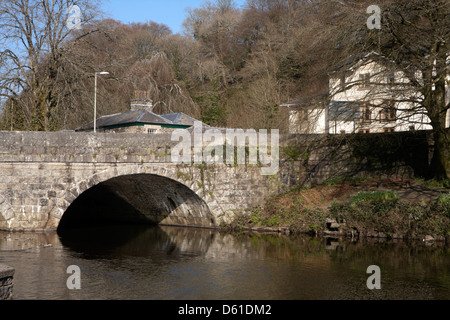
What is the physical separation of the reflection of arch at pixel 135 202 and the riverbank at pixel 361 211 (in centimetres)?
219

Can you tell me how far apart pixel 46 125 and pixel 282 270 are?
69.3ft

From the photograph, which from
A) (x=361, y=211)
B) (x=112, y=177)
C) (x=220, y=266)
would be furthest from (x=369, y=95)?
(x=112, y=177)

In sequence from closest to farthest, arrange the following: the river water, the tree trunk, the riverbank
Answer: the river water → the riverbank → the tree trunk

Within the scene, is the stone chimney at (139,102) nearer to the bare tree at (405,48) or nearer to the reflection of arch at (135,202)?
the reflection of arch at (135,202)

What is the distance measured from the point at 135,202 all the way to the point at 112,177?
577 centimetres

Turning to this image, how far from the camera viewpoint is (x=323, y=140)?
23469 mm

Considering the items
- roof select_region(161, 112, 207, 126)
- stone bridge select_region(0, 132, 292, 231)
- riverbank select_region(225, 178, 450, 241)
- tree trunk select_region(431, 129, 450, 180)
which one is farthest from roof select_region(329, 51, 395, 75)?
roof select_region(161, 112, 207, 126)

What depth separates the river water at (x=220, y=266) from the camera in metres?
12.1

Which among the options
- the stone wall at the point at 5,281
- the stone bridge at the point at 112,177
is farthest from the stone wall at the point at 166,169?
the stone wall at the point at 5,281

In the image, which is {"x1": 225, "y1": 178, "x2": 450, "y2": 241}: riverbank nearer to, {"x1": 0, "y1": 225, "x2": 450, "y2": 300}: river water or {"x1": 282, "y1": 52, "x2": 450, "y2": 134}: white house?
{"x1": 0, "y1": 225, "x2": 450, "y2": 300}: river water

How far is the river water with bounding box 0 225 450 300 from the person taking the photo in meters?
12.1

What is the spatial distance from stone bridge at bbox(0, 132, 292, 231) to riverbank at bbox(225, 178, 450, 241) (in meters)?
0.89

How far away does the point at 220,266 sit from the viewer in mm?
15133
